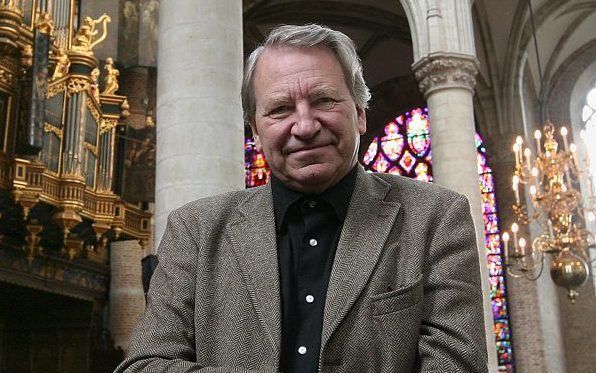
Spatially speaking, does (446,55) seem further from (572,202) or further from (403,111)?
(403,111)

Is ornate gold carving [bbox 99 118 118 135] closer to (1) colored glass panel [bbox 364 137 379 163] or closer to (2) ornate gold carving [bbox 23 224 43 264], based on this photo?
(2) ornate gold carving [bbox 23 224 43 264]

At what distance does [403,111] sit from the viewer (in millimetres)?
21078

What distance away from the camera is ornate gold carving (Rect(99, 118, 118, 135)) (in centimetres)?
1137

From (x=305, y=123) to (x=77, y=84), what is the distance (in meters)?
9.91

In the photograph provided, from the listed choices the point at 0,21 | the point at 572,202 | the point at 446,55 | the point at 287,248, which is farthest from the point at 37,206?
the point at 287,248

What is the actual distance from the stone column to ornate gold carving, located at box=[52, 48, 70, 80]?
5.16 metres

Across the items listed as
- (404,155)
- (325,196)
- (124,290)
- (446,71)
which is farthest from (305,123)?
(404,155)

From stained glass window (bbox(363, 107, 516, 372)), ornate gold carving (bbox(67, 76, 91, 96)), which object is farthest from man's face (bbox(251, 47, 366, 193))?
stained glass window (bbox(363, 107, 516, 372))

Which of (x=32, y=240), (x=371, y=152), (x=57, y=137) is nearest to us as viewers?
(x=57, y=137)

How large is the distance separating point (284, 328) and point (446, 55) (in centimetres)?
1076

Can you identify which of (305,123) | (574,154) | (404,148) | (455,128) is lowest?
(305,123)

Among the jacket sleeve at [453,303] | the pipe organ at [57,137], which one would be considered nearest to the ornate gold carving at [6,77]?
the pipe organ at [57,137]

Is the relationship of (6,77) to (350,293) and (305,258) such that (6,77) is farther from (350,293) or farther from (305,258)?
(350,293)

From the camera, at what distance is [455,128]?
11.2 metres
